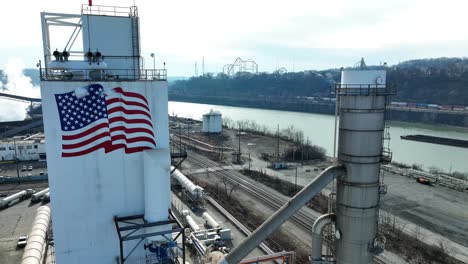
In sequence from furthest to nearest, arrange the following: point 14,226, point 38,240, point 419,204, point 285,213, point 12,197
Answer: point 12,197 < point 419,204 < point 14,226 < point 38,240 < point 285,213

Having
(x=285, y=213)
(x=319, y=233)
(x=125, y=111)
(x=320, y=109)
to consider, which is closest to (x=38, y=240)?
(x=125, y=111)

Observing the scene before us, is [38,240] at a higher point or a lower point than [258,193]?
higher

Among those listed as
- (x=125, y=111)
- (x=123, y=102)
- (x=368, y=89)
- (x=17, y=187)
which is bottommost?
(x=17, y=187)

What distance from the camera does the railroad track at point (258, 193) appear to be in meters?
26.2

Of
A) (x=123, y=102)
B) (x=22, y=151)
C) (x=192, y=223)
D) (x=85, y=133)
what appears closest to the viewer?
(x=85, y=133)

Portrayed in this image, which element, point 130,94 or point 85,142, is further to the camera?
point 130,94

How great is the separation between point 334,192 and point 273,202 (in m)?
20.3

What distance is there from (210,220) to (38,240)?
11420 millimetres

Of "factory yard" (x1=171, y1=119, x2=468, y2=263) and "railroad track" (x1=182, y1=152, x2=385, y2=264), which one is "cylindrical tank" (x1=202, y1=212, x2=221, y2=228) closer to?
"factory yard" (x1=171, y1=119, x2=468, y2=263)

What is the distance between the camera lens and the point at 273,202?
101ft

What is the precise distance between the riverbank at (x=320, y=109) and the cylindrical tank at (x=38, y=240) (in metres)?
35.7

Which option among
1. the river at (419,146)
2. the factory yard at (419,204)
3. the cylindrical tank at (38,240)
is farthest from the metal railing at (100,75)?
the river at (419,146)

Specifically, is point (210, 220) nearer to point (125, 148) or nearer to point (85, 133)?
point (125, 148)

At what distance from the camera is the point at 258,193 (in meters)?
33.4
